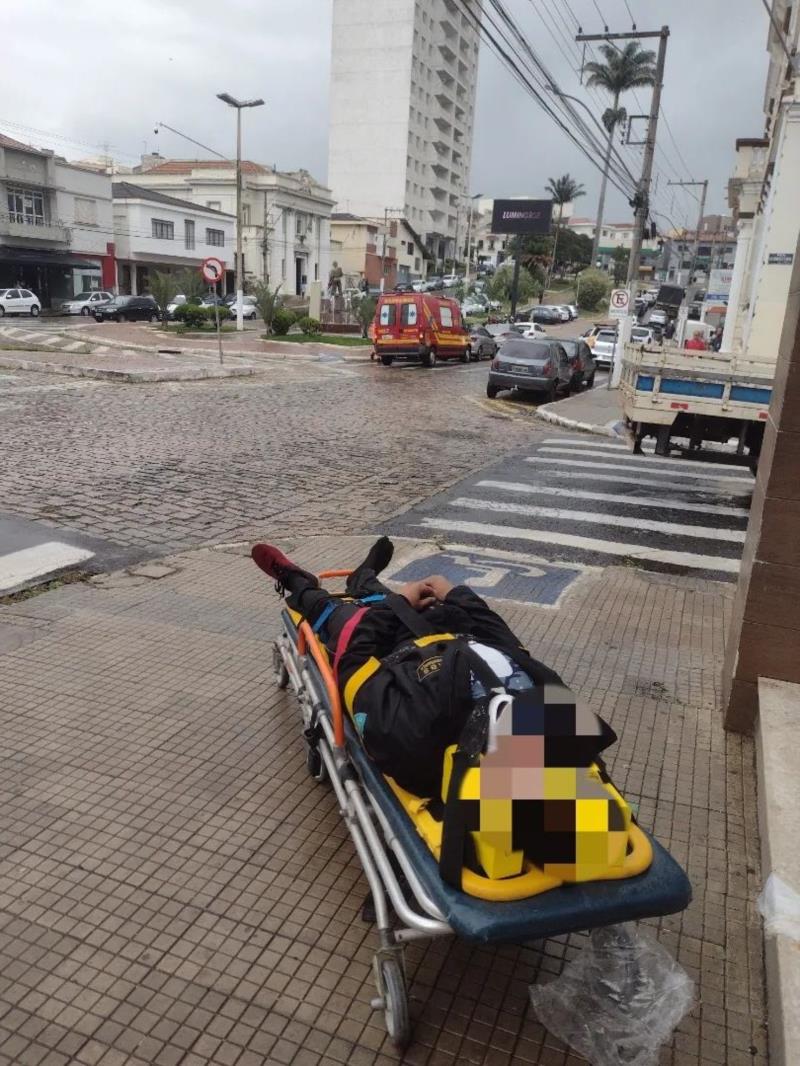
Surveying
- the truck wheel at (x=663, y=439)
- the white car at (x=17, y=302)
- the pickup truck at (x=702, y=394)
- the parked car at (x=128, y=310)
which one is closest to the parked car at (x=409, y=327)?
the truck wheel at (x=663, y=439)

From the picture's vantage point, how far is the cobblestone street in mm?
8297

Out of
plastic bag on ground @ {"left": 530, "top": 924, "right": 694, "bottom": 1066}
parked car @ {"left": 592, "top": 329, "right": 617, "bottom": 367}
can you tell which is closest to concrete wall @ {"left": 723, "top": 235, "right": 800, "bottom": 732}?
plastic bag on ground @ {"left": 530, "top": 924, "right": 694, "bottom": 1066}

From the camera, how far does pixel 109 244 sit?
53.3 m

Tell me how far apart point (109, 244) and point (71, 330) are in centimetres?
2275

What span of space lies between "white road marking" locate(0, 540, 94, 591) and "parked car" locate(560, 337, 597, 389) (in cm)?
1764

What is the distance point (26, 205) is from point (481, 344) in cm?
3084

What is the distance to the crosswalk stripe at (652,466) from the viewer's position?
38.2 feet

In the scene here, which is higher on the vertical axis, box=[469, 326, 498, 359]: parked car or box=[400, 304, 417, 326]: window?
box=[400, 304, 417, 326]: window

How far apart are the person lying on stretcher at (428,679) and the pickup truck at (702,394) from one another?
880cm

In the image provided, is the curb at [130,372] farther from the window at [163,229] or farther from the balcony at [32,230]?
the window at [163,229]

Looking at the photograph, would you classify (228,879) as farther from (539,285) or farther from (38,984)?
(539,285)

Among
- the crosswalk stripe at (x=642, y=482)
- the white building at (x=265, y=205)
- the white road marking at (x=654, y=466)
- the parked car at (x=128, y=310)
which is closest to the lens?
the crosswalk stripe at (x=642, y=482)

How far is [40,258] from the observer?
4806cm

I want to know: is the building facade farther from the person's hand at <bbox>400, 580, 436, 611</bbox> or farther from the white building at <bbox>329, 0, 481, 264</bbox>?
the person's hand at <bbox>400, 580, 436, 611</bbox>
